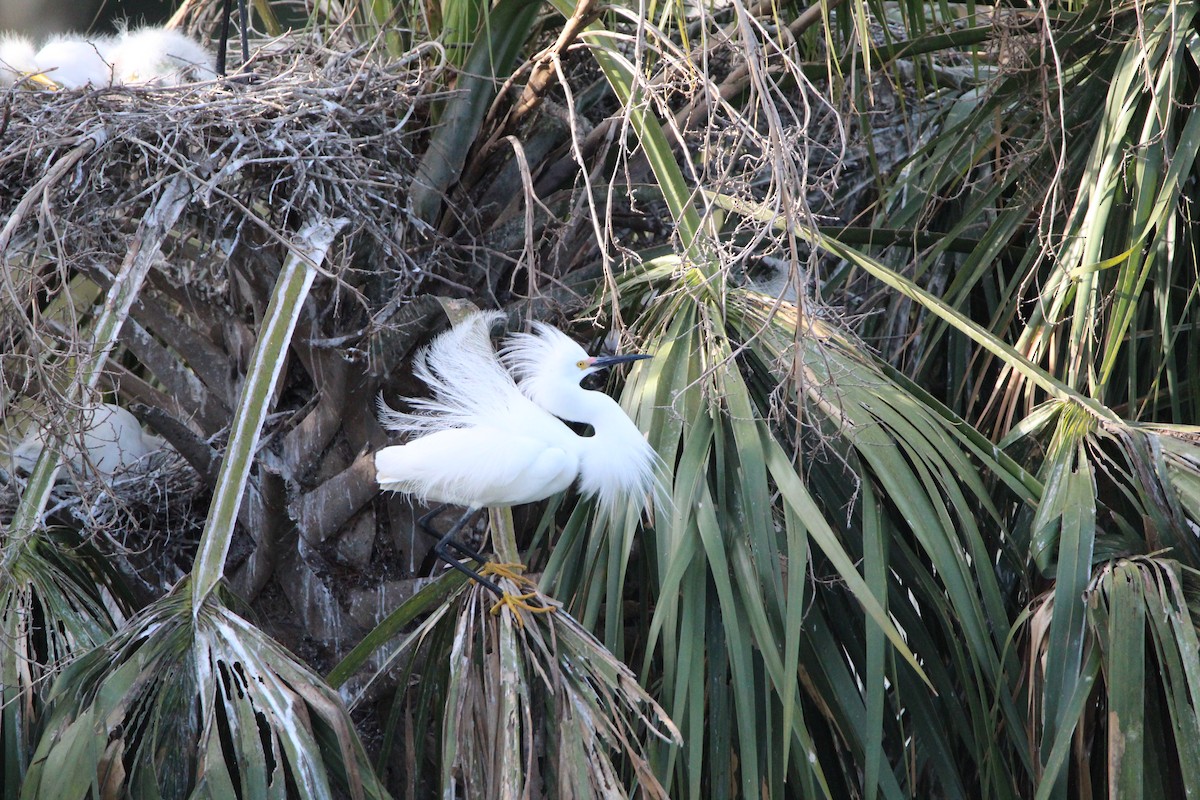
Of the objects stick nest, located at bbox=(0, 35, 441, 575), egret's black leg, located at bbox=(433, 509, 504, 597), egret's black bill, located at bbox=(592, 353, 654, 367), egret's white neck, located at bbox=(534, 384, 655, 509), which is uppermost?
stick nest, located at bbox=(0, 35, 441, 575)

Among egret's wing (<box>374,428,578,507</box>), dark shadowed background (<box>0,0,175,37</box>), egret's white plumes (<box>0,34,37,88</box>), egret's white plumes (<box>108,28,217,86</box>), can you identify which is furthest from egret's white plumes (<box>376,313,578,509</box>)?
dark shadowed background (<box>0,0,175,37</box>)

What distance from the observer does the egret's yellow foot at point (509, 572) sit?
5.42 feet

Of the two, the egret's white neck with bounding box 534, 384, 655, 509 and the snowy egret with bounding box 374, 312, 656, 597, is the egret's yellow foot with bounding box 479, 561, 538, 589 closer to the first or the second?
the snowy egret with bounding box 374, 312, 656, 597

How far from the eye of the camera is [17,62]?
2900mm

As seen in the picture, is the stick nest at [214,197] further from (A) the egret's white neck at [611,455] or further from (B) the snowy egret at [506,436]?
(A) the egret's white neck at [611,455]

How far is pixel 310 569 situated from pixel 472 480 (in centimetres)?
57

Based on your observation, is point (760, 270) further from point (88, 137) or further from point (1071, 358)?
point (88, 137)

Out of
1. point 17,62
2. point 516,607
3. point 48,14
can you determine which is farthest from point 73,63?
point 48,14

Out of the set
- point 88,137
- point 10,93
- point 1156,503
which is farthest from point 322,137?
point 1156,503

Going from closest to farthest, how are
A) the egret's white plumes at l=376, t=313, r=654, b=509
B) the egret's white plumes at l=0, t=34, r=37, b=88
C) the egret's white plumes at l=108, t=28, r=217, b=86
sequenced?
1. the egret's white plumes at l=376, t=313, r=654, b=509
2. the egret's white plumes at l=0, t=34, r=37, b=88
3. the egret's white plumes at l=108, t=28, r=217, b=86

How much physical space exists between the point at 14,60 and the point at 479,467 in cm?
Answer: 200

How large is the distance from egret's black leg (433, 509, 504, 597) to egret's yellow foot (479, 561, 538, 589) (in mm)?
20

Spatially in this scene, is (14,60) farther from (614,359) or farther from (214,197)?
(614,359)

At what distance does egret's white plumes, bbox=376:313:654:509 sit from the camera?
175 centimetres
